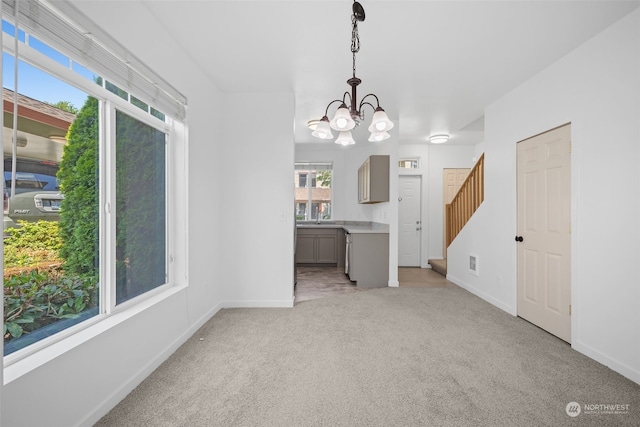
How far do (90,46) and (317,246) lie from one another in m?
Answer: 5.30

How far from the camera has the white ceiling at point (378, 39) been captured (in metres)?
2.08

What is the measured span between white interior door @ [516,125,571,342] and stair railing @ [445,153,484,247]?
1052mm

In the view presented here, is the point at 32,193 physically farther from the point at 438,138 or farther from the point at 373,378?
the point at 438,138

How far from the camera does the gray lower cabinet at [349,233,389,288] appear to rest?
15.5 feet

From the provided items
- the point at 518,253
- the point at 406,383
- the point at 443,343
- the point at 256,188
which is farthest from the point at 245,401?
the point at 518,253

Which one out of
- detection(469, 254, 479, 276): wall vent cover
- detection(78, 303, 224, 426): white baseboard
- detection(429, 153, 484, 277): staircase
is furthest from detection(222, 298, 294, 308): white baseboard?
detection(429, 153, 484, 277): staircase

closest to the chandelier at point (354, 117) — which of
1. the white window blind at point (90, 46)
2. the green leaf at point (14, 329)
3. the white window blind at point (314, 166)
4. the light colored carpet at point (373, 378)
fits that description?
the white window blind at point (90, 46)

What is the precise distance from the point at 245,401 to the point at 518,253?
326cm

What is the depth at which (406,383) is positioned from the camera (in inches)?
78.6

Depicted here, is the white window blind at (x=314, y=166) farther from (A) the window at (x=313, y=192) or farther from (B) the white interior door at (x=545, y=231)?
(B) the white interior door at (x=545, y=231)

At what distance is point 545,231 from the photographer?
2.97 metres

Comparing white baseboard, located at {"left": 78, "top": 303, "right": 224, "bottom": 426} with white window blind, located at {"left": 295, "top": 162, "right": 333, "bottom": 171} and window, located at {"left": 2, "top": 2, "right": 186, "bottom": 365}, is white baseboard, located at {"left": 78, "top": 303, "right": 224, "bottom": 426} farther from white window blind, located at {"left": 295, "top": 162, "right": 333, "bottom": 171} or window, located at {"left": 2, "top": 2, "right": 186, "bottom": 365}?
white window blind, located at {"left": 295, "top": 162, "right": 333, "bottom": 171}

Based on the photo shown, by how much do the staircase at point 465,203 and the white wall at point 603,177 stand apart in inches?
52.1

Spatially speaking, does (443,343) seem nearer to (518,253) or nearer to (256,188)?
(518,253)
